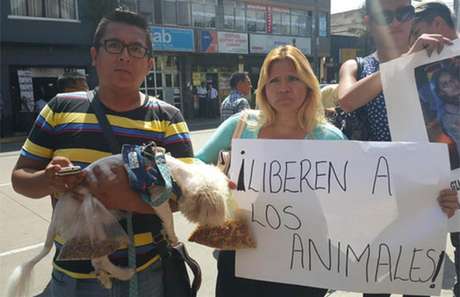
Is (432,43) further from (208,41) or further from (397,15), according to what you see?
(208,41)

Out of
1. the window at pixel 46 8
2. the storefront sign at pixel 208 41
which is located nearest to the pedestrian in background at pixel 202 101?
the storefront sign at pixel 208 41

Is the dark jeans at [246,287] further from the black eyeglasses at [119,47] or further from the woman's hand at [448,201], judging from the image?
the black eyeglasses at [119,47]

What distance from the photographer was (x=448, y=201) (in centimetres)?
166

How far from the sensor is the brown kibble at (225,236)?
5.54 ft

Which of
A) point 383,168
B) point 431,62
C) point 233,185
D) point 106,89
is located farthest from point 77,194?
point 431,62

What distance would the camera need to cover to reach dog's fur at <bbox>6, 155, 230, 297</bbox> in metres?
1.45

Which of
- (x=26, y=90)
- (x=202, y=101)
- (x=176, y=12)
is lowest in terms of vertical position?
(x=202, y=101)

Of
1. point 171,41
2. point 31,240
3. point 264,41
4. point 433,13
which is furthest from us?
point 264,41

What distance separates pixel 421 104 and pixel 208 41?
68.8 ft

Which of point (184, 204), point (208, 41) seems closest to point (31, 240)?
point (184, 204)

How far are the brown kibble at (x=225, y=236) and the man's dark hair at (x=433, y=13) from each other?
1215 mm

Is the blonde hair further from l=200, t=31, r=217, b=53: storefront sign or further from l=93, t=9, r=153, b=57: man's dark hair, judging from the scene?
l=200, t=31, r=217, b=53: storefront sign

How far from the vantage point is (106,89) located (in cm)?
173

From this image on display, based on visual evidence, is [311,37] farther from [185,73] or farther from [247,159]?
[247,159]
